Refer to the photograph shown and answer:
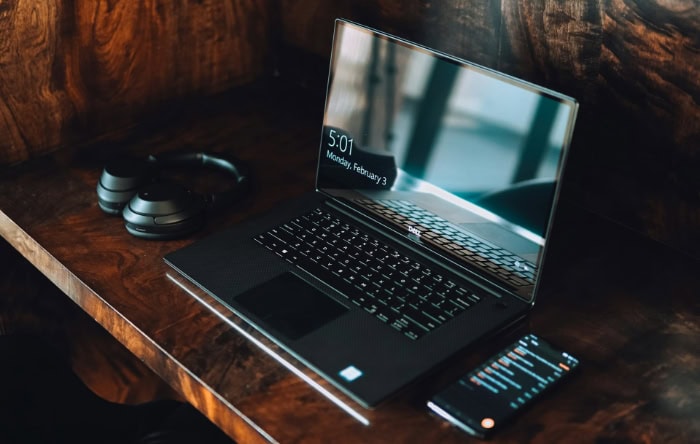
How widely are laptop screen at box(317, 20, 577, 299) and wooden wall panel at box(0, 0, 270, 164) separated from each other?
0.40 metres

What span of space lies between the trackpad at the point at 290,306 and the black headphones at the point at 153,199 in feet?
0.57

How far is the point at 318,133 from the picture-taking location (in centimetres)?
146

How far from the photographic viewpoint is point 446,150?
1087 millimetres

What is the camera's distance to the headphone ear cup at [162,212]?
1143mm

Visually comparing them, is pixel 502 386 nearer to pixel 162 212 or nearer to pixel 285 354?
pixel 285 354

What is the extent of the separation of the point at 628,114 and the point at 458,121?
10.7 inches

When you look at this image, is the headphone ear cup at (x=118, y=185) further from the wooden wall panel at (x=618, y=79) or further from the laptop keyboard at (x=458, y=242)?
the wooden wall panel at (x=618, y=79)

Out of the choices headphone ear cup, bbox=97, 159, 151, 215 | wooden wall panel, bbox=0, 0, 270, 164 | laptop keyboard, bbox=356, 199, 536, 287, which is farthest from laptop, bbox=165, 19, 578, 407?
wooden wall panel, bbox=0, 0, 270, 164

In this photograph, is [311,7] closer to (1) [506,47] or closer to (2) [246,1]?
(2) [246,1]

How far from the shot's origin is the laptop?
97 centimetres

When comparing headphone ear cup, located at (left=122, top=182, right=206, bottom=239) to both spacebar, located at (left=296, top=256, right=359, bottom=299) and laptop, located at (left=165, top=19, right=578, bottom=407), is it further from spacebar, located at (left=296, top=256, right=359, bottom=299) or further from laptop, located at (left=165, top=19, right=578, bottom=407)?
spacebar, located at (left=296, top=256, right=359, bottom=299)

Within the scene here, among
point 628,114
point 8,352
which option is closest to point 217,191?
point 8,352

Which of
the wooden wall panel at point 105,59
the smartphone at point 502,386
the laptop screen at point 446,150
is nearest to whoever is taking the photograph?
the smartphone at point 502,386

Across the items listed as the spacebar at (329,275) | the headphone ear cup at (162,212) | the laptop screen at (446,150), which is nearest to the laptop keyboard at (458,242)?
the laptop screen at (446,150)
